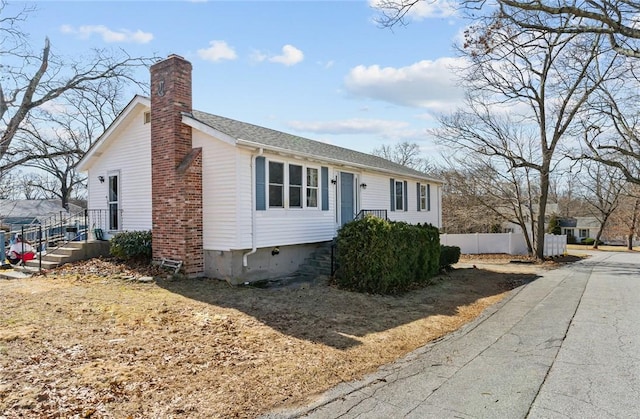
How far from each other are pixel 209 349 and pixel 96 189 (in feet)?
34.2

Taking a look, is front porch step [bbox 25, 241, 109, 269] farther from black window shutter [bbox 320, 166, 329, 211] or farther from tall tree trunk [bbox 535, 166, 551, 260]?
tall tree trunk [bbox 535, 166, 551, 260]

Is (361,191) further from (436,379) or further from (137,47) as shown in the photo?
(137,47)

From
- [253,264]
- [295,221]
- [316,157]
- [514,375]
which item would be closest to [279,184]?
[295,221]

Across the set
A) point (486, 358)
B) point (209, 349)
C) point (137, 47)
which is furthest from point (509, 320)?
point (137, 47)

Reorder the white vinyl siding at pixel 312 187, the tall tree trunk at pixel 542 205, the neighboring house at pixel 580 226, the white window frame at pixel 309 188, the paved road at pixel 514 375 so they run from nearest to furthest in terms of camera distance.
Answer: the paved road at pixel 514 375 → the white window frame at pixel 309 188 → the white vinyl siding at pixel 312 187 → the tall tree trunk at pixel 542 205 → the neighboring house at pixel 580 226

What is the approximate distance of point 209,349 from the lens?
17.9 feet

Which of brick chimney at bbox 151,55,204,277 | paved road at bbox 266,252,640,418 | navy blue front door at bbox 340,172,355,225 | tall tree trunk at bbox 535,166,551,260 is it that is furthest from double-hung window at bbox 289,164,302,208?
tall tree trunk at bbox 535,166,551,260

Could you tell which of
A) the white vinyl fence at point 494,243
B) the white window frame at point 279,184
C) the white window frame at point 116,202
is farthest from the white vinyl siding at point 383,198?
the white window frame at point 116,202

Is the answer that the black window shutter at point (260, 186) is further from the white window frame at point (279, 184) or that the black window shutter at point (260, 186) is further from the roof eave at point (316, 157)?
the roof eave at point (316, 157)

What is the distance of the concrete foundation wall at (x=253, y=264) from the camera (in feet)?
33.1

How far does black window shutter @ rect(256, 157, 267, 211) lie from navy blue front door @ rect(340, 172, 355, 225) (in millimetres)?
3729

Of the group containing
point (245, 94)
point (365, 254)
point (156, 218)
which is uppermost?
point (245, 94)

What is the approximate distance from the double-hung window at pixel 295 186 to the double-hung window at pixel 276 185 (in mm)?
346

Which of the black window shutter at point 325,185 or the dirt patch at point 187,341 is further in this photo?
the black window shutter at point 325,185
